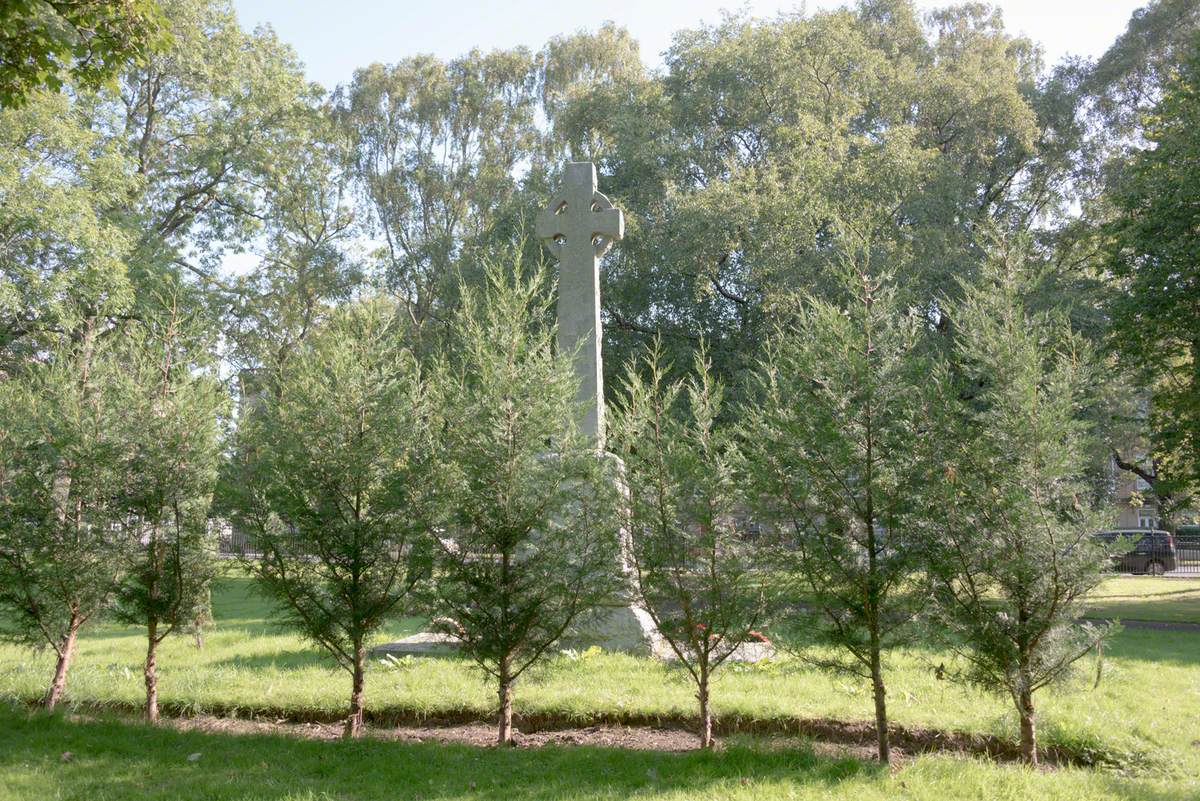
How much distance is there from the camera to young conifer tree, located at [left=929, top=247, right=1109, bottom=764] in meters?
6.28

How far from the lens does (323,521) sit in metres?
A: 7.43

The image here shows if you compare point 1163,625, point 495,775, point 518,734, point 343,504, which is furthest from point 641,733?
point 1163,625

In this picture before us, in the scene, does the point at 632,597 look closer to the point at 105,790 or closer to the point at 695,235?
the point at 105,790

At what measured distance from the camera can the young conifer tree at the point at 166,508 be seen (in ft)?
26.8

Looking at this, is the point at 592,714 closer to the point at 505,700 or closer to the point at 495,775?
the point at 505,700

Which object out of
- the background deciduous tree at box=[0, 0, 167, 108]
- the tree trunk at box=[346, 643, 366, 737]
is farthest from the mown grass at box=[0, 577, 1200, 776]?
the background deciduous tree at box=[0, 0, 167, 108]

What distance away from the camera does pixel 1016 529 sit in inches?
249

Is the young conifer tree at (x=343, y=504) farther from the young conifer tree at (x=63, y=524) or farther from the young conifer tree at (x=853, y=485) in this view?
the young conifer tree at (x=853, y=485)

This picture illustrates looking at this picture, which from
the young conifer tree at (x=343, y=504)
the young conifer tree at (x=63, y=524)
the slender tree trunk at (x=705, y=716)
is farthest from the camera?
the young conifer tree at (x=63, y=524)

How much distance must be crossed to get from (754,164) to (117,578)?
17.0m

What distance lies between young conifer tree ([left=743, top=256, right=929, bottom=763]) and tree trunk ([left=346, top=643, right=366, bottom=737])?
3676 mm

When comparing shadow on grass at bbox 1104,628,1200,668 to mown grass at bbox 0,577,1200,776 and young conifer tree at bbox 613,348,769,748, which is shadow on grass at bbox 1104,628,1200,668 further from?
young conifer tree at bbox 613,348,769,748

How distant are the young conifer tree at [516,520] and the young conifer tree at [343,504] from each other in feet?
1.24

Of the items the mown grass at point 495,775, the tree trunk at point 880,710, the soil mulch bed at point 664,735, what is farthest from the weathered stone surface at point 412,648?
the tree trunk at point 880,710
